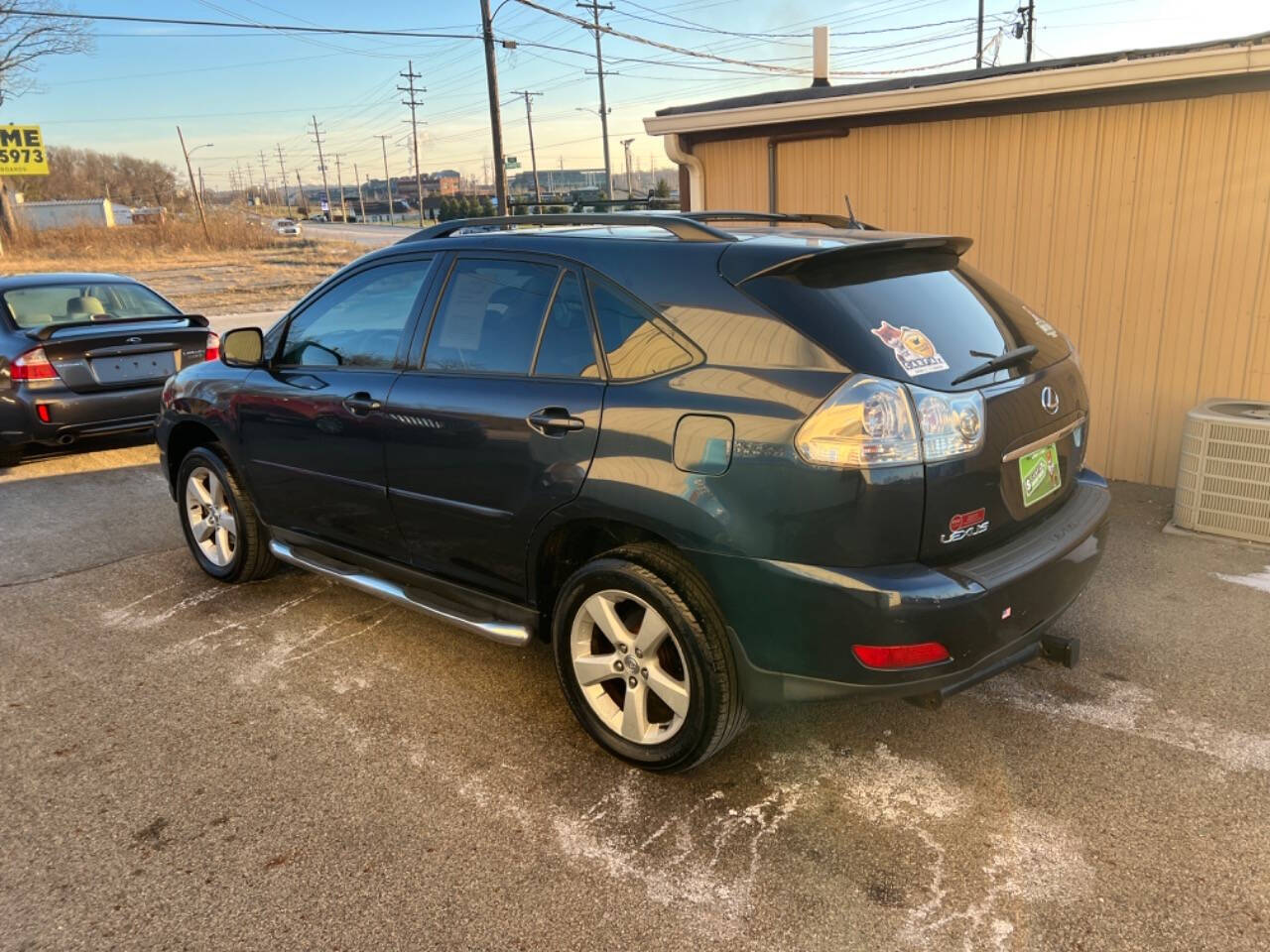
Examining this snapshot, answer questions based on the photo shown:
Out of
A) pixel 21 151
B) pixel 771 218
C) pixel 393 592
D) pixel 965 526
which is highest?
pixel 21 151

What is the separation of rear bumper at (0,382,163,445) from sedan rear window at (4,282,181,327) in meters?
0.76

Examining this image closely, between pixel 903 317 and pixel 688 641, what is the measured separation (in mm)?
1160

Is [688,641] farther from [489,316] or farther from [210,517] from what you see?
[210,517]

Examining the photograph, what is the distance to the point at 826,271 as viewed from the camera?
106 inches

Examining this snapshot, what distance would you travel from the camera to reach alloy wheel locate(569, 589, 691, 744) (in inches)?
112

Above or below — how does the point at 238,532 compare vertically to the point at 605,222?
below

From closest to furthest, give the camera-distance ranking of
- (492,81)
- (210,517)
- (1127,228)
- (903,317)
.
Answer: (903,317) → (210,517) → (1127,228) → (492,81)

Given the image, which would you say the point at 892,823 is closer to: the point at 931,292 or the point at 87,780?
the point at 931,292

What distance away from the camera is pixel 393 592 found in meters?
3.68

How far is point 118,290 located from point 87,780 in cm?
647

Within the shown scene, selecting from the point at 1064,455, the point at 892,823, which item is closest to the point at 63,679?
the point at 892,823

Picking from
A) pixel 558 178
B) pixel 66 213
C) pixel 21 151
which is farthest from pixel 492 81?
pixel 558 178

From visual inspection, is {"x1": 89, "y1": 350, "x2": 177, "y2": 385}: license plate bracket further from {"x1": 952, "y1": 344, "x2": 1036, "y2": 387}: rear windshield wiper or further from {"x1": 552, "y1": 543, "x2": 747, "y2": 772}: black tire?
{"x1": 952, "y1": 344, "x2": 1036, "y2": 387}: rear windshield wiper

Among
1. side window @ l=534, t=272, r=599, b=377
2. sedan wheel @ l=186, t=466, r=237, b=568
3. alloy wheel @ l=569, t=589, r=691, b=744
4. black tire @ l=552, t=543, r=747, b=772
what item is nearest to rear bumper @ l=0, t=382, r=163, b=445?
sedan wheel @ l=186, t=466, r=237, b=568
